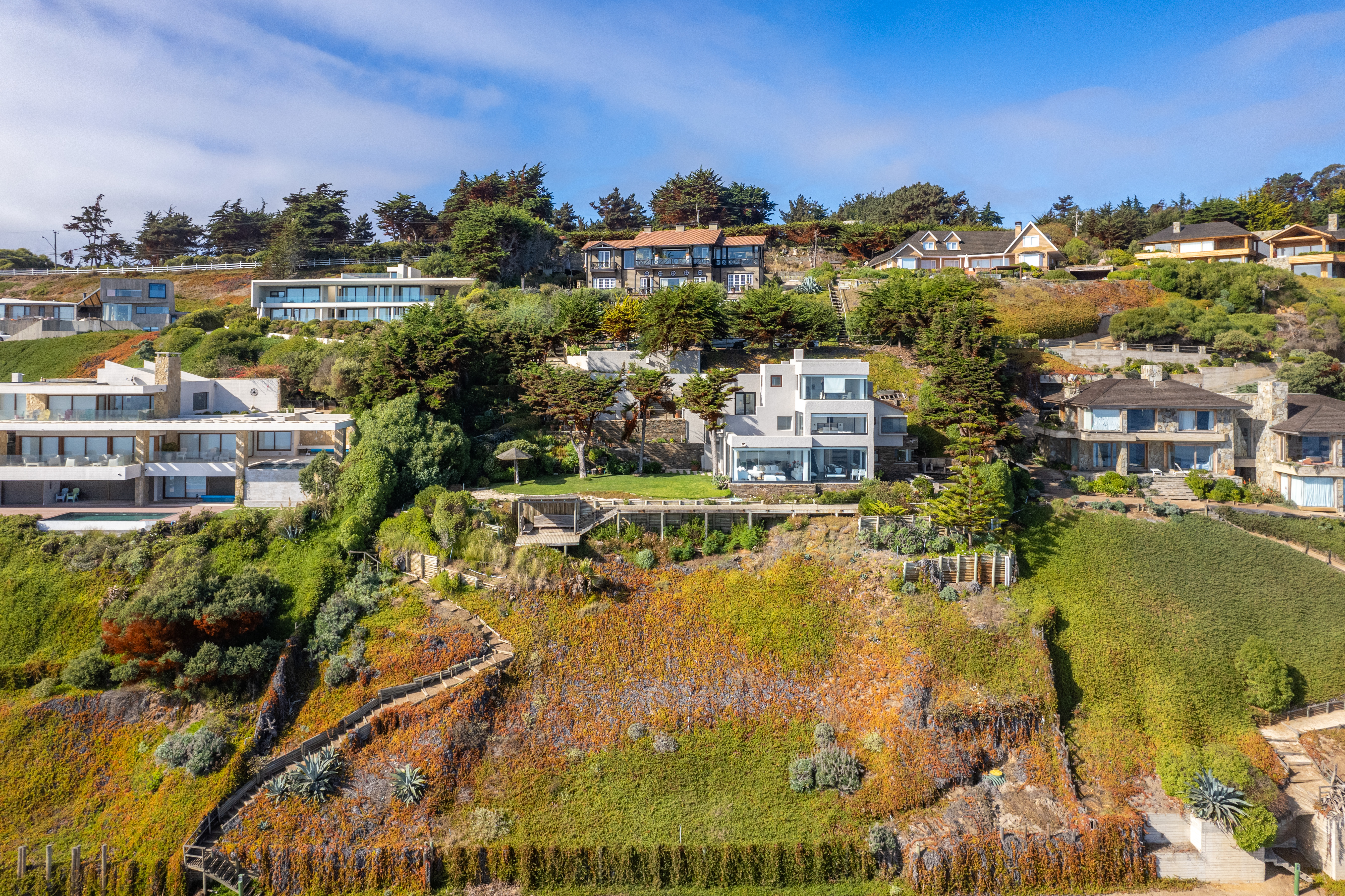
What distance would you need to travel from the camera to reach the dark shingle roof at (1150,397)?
39062 millimetres

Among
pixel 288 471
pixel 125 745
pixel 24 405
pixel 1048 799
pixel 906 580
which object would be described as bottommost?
pixel 1048 799

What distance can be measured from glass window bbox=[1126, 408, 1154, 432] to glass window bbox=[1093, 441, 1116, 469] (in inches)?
53.0

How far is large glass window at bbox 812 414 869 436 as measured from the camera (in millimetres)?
36000

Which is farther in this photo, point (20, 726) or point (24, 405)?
point (24, 405)

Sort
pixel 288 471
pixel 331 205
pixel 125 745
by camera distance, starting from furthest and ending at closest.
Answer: pixel 331 205 < pixel 288 471 < pixel 125 745

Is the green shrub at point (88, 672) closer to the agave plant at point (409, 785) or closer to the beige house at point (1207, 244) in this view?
the agave plant at point (409, 785)

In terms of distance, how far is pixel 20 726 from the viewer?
24.4 meters

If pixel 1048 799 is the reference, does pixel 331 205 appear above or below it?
above

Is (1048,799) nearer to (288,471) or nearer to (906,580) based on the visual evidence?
(906,580)

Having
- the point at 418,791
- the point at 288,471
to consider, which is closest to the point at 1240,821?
the point at 418,791

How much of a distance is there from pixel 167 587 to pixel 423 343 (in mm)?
17459

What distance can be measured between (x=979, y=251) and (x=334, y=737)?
68163 mm


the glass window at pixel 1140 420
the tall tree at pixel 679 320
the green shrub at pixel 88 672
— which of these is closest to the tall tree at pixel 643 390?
the tall tree at pixel 679 320

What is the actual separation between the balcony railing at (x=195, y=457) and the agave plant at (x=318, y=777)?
1787cm
